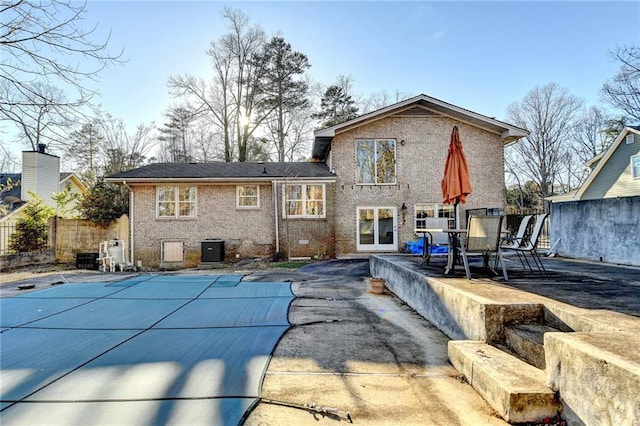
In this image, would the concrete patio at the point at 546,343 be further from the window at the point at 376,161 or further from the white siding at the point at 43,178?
the white siding at the point at 43,178

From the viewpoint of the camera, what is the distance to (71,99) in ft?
15.7

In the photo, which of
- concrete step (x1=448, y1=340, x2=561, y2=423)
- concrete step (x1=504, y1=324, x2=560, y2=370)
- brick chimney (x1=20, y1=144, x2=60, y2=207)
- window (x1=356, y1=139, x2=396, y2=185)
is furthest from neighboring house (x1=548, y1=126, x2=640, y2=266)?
brick chimney (x1=20, y1=144, x2=60, y2=207)

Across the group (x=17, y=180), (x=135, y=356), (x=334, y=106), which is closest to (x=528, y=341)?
(x=135, y=356)

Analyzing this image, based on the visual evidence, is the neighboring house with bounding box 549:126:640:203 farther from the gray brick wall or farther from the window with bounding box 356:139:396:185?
the gray brick wall

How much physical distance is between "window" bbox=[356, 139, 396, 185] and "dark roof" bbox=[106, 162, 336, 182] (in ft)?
4.75

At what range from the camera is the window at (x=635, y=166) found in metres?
14.1

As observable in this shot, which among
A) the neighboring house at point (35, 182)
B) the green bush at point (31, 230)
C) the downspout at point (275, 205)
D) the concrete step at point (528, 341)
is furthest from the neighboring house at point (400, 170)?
the neighboring house at point (35, 182)

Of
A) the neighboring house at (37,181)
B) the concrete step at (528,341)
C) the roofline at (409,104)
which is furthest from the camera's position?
the neighboring house at (37,181)

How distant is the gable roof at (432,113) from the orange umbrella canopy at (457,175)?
8561 mm

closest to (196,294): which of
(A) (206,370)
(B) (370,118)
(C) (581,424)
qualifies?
(A) (206,370)

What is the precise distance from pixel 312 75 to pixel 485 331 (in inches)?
1012

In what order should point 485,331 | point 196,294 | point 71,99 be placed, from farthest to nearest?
point 196,294, point 71,99, point 485,331

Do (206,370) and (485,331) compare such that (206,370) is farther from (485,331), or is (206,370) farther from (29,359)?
(485,331)

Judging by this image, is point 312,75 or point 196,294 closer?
point 196,294
